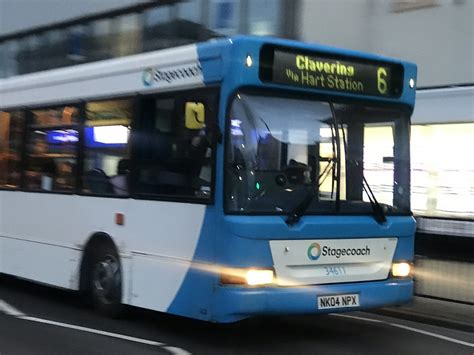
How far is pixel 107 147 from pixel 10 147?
2.50 meters

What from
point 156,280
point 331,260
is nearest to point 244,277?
point 331,260

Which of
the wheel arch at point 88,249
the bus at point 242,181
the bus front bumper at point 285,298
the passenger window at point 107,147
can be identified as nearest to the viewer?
the bus front bumper at point 285,298

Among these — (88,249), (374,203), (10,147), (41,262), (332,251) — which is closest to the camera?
(332,251)

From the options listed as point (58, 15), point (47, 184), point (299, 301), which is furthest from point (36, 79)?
point (58, 15)

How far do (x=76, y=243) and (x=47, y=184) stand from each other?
3.37ft

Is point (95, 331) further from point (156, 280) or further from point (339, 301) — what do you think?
point (339, 301)

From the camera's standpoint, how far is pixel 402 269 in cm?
727

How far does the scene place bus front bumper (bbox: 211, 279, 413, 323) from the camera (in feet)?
20.5

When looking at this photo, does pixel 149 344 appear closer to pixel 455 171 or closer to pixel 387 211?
pixel 387 211

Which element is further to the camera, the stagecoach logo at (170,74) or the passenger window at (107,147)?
the passenger window at (107,147)

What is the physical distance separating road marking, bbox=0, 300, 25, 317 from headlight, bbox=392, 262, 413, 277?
4.21 meters

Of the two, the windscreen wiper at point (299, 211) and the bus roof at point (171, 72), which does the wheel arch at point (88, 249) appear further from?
the windscreen wiper at point (299, 211)

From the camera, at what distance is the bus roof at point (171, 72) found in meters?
6.44

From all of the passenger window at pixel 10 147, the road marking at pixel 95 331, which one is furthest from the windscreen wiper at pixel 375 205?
the passenger window at pixel 10 147
